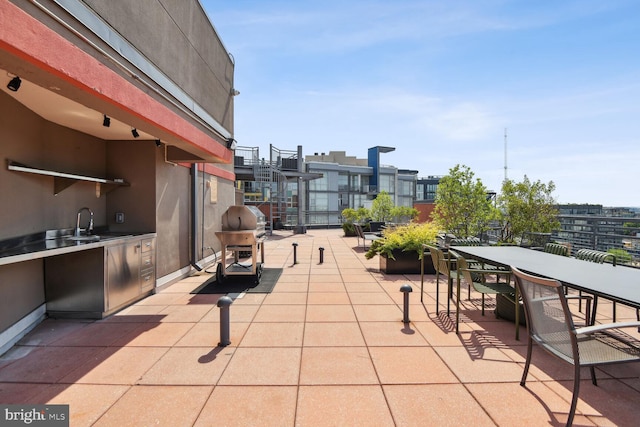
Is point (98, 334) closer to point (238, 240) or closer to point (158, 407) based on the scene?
point (158, 407)

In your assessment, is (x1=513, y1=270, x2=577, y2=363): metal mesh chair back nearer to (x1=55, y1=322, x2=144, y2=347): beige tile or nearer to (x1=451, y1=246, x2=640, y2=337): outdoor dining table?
(x1=451, y1=246, x2=640, y2=337): outdoor dining table

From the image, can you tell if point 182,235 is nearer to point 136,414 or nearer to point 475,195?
point 136,414

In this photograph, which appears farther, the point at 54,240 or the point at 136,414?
the point at 54,240

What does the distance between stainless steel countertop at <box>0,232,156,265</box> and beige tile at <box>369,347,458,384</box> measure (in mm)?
3750

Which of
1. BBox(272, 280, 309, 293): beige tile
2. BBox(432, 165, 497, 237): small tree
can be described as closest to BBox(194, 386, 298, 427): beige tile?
BBox(272, 280, 309, 293): beige tile

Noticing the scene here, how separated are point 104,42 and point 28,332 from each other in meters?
3.82

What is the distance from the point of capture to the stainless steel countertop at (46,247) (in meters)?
3.08

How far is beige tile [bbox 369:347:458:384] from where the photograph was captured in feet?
9.52

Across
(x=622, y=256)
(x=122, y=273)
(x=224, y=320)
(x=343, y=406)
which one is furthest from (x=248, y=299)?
(x=622, y=256)

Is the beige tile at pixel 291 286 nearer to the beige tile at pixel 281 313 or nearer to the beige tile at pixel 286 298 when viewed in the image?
the beige tile at pixel 286 298

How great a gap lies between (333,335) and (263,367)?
3.63ft

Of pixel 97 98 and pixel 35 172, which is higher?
pixel 97 98

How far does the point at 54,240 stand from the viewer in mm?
4512

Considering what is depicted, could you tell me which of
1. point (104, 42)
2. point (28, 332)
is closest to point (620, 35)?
point (104, 42)
